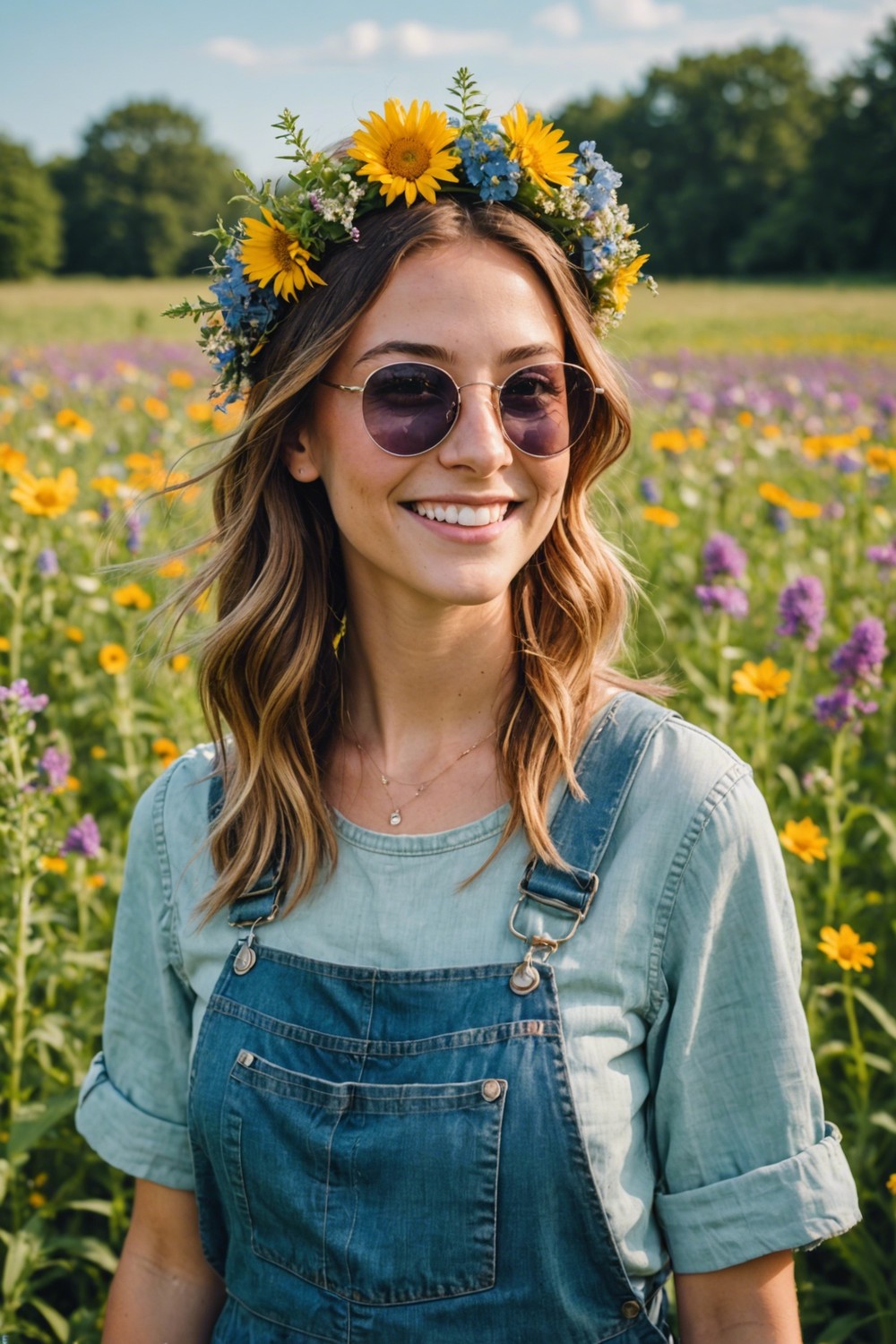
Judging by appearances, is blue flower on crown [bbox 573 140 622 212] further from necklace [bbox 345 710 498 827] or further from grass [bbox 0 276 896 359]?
grass [bbox 0 276 896 359]

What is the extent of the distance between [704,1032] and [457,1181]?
36 centimetres

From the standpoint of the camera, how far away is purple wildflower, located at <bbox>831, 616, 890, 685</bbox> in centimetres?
276

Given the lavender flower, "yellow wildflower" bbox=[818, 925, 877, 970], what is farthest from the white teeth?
the lavender flower

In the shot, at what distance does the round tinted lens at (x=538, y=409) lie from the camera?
1677mm

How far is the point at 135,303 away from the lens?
2484cm

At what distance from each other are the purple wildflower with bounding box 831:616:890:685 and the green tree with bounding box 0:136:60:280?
69225 millimetres

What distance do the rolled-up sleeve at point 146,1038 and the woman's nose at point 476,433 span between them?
2.50 ft

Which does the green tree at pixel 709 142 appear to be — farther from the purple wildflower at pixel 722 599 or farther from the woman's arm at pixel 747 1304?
the woman's arm at pixel 747 1304

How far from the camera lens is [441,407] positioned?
165 centimetres

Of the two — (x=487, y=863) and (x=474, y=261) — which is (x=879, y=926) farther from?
(x=474, y=261)

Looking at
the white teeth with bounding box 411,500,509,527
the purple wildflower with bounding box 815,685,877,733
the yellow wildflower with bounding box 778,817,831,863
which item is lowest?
the yellow wildflower with bounding box 778,817,831,863

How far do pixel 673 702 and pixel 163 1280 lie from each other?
2.63 meters

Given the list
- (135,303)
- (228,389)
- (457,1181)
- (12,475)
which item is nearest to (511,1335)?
(457,1181)

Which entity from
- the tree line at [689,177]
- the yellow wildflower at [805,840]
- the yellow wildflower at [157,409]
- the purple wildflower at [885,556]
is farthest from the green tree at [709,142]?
the yellow wildflower at [805,840]
